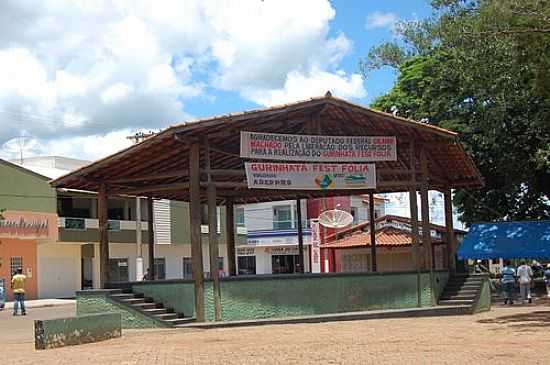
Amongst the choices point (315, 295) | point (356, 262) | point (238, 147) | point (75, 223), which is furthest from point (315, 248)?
point (315, 295)

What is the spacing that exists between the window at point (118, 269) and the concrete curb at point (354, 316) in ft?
96.1

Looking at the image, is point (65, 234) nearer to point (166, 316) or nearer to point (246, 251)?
point (246, 251)

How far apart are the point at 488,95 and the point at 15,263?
2521 cm

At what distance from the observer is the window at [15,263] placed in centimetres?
3988

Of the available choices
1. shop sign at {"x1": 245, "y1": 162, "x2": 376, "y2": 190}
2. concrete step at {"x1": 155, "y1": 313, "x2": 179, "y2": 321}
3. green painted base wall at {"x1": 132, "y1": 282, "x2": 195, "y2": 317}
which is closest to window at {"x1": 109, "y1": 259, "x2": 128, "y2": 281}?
green painted base wall at {"x1": 132, "y1": 282, "x2": 195, "y2": 317}

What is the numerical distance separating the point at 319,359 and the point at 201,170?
798 centimetres

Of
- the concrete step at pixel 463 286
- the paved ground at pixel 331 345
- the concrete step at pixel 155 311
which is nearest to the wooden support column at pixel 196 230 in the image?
the concrete step at pixel 155 311

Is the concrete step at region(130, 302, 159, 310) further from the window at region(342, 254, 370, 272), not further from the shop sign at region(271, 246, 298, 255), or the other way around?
the shop sign at region(271, 246, 298, 255)

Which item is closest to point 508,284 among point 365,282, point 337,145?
point 365,282

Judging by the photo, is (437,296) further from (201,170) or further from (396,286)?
(201,170)

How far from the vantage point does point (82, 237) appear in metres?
43.5

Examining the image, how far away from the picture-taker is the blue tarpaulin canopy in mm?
27922

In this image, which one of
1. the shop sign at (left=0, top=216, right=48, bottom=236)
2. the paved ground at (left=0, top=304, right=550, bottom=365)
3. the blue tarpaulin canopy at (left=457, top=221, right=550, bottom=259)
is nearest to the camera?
the paved ground at (left=0, top=304, right=550, bottom=365)

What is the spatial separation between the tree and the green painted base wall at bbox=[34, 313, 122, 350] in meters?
10.0
